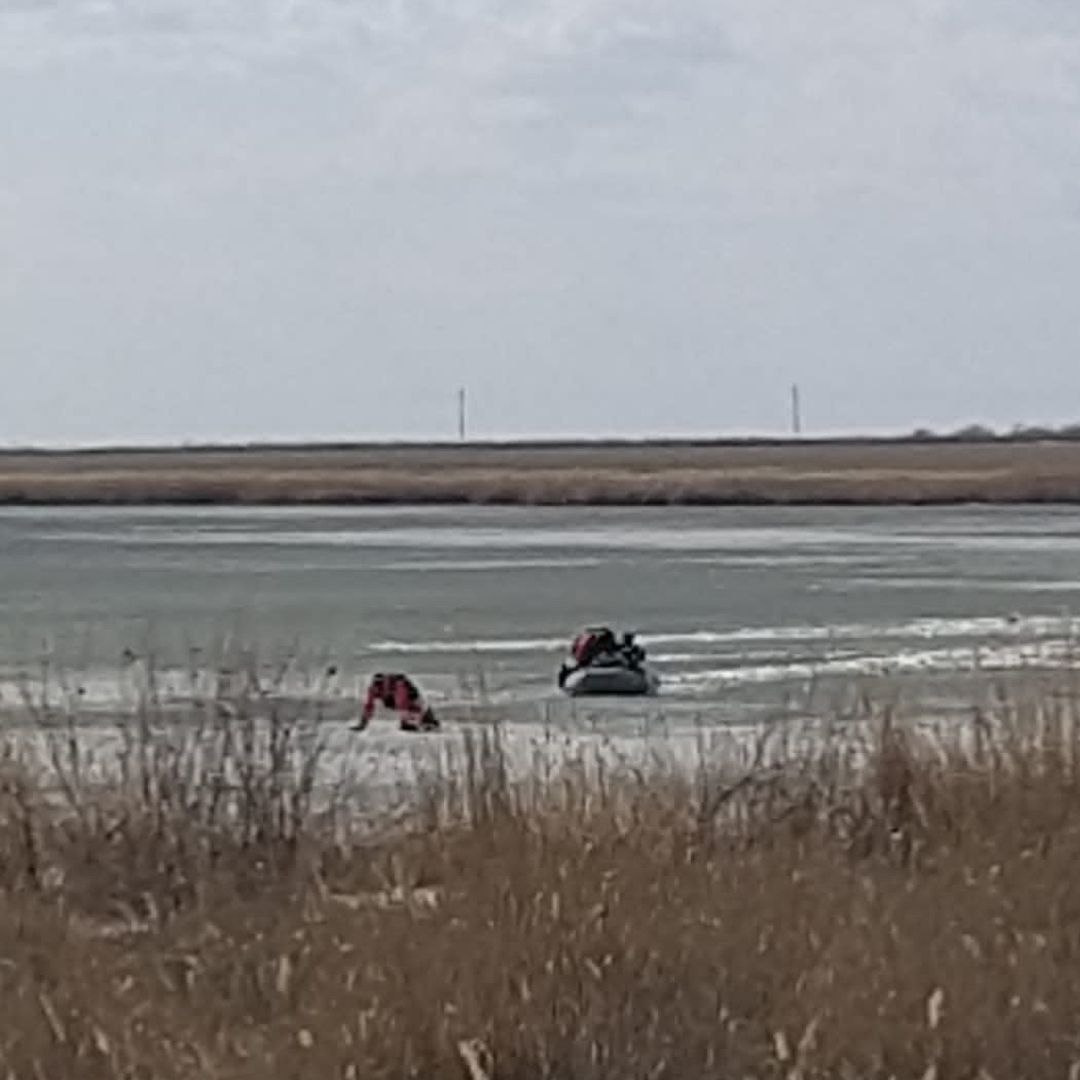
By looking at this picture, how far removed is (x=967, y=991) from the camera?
6422mm

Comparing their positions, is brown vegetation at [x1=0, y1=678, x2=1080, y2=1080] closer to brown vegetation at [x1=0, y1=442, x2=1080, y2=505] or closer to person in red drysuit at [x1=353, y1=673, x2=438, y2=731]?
person in red drysuit at [x1=353, y1=673, x2=438, y2=731]

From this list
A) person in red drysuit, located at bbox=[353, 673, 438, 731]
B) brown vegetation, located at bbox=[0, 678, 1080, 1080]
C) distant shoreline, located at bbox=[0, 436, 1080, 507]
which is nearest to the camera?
brown vegetation, located at bbox=[0, 678, 1080, 1080]

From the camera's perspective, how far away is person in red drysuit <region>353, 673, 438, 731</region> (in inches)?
703

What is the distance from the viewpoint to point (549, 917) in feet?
22.4

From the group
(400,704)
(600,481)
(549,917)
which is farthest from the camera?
(600,481)

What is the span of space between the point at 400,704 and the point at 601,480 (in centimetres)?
9658

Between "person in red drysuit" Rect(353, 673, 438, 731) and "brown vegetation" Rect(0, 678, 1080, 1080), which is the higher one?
"brown vegetation" Rect(0, 678, 1080, 1080)

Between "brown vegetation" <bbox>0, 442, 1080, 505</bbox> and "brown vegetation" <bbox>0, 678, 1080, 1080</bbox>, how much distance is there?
86602 mm

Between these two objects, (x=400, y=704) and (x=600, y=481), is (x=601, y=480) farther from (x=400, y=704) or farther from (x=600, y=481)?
(x=400, y=704)

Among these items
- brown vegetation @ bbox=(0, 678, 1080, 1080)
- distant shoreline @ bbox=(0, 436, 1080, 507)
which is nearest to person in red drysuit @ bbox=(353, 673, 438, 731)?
brown vegetation @ bbox=(0, 678, 1080, 1080)

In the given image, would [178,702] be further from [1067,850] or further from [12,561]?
[12,561]

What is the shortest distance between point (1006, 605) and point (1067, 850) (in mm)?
28465

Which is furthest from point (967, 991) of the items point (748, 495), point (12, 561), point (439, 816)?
point (748, 495)

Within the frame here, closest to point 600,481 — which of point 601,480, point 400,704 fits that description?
point 601,480
